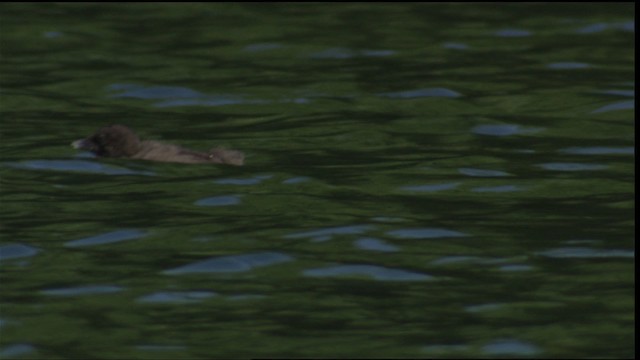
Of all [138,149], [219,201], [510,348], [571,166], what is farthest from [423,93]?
[510,348]

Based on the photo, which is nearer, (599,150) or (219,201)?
(219,201)

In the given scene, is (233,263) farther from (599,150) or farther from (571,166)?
(599,150)

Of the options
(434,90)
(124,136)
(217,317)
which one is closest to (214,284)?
(217,317)

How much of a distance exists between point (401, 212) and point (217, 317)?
2195mm

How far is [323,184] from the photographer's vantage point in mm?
12117

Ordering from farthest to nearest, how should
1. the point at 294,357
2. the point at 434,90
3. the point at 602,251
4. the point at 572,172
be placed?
the point at 434,90, the point at 572,172, the point at 602,251, the point at 294,357

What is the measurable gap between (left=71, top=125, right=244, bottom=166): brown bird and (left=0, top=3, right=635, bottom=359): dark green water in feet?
0.28

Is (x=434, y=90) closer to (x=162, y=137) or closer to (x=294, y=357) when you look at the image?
(x=162, y=137)

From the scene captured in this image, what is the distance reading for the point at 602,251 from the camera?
34.4ft

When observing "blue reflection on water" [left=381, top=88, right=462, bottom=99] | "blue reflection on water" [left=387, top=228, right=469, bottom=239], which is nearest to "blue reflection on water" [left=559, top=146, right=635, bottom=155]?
"blue reflection on water" [left=381, top=88, right=462, bottom=99]

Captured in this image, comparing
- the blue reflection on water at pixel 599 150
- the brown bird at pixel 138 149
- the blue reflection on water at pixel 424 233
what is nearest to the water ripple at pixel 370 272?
the blue reflection on water at pixel 424 233

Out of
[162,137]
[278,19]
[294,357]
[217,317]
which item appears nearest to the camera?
[294,357]

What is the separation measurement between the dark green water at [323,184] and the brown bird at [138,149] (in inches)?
3.4

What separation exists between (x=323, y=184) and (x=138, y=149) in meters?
1.43
